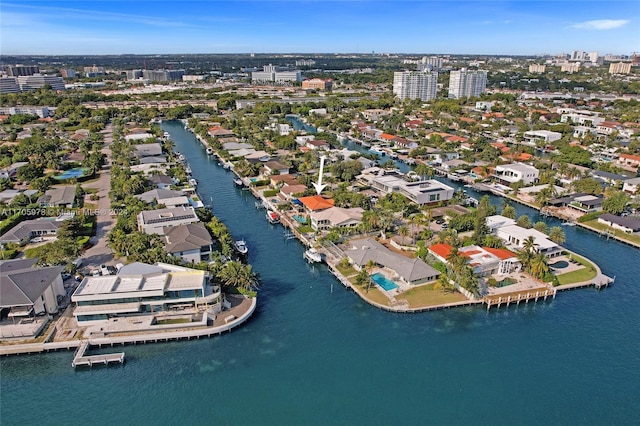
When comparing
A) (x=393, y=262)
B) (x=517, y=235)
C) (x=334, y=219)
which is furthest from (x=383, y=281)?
(x=517, y=235)

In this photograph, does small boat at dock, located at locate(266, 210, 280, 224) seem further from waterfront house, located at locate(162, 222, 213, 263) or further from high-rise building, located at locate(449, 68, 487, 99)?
high-rise building, located at locate(449, 68, 487, 99)

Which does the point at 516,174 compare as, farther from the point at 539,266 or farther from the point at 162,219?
the point at 162,219

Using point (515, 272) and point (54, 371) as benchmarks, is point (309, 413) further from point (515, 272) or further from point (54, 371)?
point (515, 272)

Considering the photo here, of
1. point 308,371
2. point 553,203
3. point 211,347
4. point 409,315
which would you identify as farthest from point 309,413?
point 553,203

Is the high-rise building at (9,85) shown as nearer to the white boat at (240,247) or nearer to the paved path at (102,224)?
the paved path at (102,224)

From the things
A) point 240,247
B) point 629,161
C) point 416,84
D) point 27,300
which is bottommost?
point 240,247
